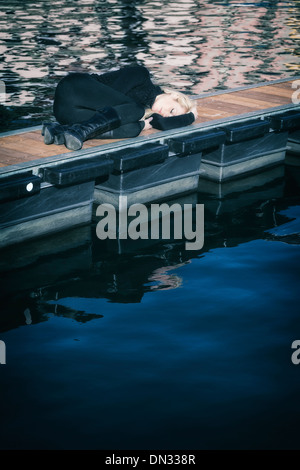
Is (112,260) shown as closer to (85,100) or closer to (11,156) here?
(11,156)

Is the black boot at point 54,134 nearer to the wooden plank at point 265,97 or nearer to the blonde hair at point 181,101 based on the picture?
the blonde hair at point 181,101

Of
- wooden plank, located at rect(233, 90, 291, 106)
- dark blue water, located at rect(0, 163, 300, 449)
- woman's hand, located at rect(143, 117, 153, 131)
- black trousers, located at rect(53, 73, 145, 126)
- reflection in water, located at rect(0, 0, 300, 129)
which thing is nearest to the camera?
dark blue water, located at rect(0, 163, 300, 449)

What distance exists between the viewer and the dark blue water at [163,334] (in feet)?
13.8

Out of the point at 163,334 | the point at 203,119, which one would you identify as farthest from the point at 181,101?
the point at 163,334

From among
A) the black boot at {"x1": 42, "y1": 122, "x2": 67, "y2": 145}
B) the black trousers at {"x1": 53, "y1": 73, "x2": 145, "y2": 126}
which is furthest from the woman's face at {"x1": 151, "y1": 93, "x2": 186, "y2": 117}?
the black boot at {"x1": 42, "y1": 122, "x2": 67, "y2": 145}

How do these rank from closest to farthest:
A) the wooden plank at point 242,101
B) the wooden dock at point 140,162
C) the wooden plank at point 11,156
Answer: the wooden dock at point 140,162
the wooden plank at point 11,156
the wooden plank at point 242,101

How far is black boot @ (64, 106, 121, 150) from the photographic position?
6828mm

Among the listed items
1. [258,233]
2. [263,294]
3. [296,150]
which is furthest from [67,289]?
[296,150]

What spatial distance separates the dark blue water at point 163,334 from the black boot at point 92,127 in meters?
0.89

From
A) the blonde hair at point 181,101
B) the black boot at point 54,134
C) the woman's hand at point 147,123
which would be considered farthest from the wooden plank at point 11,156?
the blonde hair at point 181,101

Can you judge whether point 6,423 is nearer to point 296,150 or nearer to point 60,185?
point 60,185

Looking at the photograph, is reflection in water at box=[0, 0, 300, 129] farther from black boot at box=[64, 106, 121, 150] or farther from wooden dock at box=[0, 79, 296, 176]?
black boot at box=[64, 106, 121, 150]

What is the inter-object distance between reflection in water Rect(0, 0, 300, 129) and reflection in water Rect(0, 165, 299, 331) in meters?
4.22

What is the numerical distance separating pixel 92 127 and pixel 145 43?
1255 centimetres
